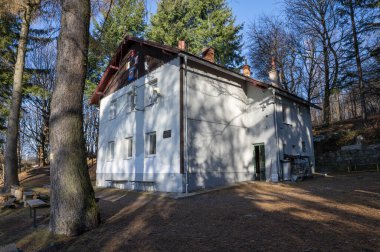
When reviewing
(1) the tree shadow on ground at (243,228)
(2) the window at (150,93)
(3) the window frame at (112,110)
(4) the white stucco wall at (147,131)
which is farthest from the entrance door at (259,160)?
(3) the window frame at (112,110)

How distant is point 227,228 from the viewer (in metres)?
6.45

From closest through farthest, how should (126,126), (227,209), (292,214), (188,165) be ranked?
(292,214)
(227,209)
(188,165)
(126,126)

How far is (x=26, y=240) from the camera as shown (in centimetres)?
679

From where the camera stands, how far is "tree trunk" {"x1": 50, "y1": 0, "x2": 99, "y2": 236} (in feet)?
22.2

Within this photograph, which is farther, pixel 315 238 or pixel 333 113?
pixel 333 113

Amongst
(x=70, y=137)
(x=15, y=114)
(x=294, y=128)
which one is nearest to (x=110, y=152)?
(x=15, y=114)

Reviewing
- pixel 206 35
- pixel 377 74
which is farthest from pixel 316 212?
pixel 206 35

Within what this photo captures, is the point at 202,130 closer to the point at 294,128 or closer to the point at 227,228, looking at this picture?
the point at 294,128

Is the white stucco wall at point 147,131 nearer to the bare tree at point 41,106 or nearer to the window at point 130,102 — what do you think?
the window at point 130,102

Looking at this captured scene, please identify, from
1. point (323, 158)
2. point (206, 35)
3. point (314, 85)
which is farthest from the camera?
point (314, 85)

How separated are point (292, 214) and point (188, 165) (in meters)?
7.10

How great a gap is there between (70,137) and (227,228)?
4286 mm

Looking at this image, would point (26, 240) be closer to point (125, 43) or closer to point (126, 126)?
point (126, 126)

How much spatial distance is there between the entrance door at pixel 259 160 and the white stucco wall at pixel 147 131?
618 centimetres
